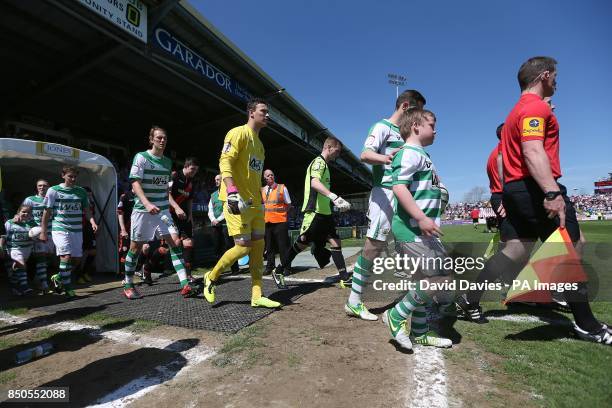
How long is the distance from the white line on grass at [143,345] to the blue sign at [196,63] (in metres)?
6.28

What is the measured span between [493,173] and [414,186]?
215cm

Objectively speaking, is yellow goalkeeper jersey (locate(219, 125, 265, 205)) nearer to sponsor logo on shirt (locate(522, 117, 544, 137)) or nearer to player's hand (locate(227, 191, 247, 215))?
player's hand (locate(227, 191, 247, 215))

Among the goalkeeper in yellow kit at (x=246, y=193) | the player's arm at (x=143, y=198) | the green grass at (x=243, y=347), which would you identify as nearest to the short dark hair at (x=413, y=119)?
the goalkeeper in yellow kit at (x=246, y=193)

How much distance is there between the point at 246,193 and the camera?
3326mm

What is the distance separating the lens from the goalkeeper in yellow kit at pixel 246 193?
124 inches

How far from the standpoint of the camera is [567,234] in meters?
2.21

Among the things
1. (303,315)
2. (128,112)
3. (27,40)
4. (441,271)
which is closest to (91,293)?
(303,315)

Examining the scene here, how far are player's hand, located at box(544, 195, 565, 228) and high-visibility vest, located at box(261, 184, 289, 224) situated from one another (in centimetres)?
430

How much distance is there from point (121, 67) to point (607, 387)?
9978mm

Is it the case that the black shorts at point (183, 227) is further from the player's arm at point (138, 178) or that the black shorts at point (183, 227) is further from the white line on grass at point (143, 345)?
the white line on grass at point (143, 345)

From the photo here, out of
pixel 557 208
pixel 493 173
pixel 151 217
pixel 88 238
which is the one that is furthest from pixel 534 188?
pixel 88 238

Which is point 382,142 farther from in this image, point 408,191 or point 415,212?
point 415,212

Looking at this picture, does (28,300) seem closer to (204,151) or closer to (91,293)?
(91,293)

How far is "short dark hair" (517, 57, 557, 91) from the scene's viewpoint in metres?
2.58
